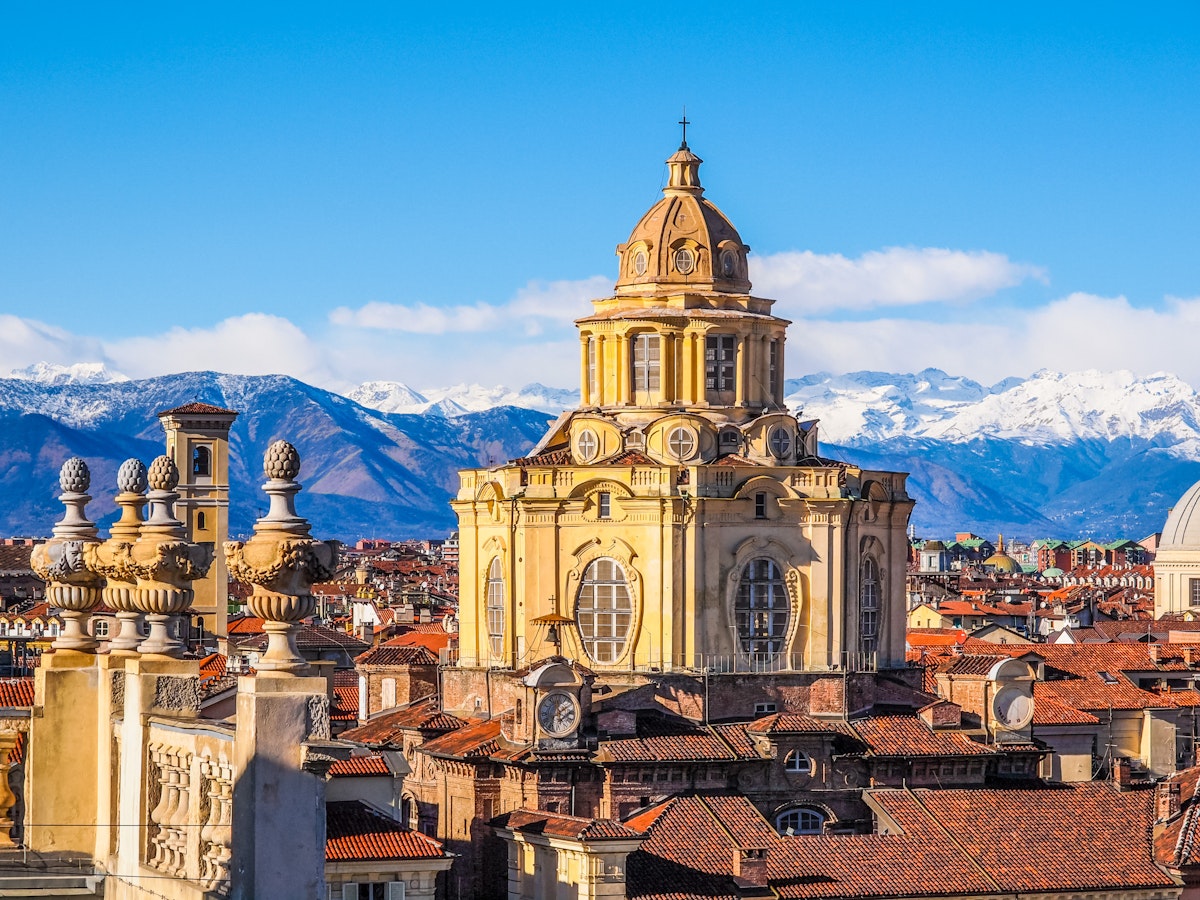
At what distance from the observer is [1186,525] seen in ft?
474

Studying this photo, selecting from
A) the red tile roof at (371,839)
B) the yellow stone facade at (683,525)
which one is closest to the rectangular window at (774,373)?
the yellow stone facade at (683,525)

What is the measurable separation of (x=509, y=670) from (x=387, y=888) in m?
14.9

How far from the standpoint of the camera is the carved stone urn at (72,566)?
19.5 m

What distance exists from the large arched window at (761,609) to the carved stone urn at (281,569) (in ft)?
133

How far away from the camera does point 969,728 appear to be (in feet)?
189

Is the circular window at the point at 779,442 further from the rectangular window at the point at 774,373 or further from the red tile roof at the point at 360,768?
the red tile roof at the point at 360,768

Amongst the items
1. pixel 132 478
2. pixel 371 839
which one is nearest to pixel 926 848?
pixel 371 839

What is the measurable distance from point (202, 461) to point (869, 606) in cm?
5716

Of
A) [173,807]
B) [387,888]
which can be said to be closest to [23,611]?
[387,888]

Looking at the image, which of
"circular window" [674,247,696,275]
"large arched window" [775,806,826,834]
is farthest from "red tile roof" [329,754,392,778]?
"circular window" [674,247,696,275]

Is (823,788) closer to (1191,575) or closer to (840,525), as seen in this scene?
(840,525)

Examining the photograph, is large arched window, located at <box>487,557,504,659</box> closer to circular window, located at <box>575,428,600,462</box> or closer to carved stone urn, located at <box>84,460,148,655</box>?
circular window, located at <box>575,428,600,462</box>

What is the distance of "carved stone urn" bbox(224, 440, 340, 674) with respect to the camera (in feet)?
51.3

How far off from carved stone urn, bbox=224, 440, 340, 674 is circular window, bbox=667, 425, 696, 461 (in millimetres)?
40850
